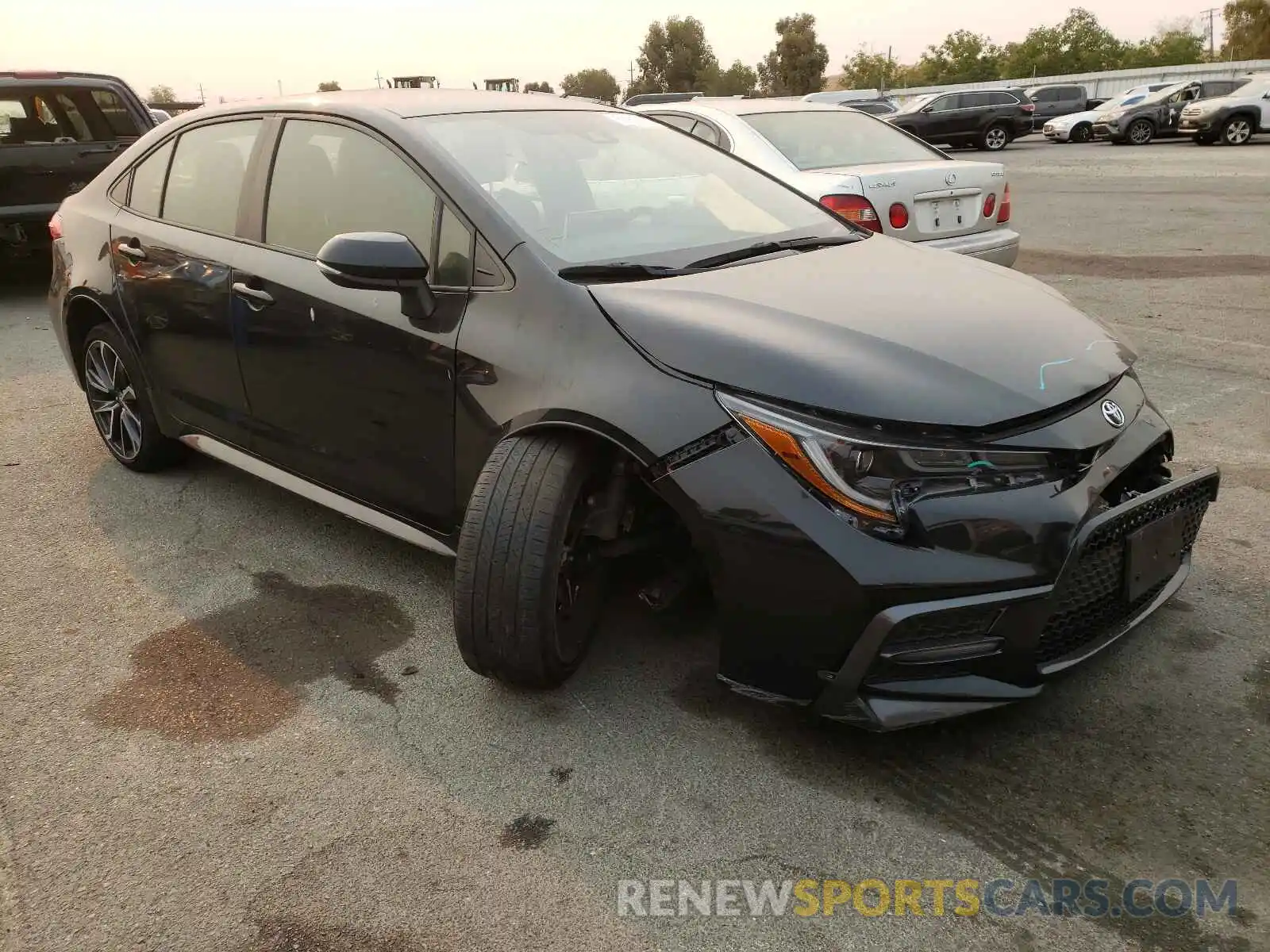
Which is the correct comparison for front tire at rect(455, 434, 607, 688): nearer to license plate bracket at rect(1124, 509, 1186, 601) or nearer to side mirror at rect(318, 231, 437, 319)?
side mirror at rect(318, 231, 437, 319)

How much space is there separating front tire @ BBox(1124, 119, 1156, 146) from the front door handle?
27.6m

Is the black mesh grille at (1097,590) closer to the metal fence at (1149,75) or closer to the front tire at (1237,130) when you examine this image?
the front tire at (1237,130)

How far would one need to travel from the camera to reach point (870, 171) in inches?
255

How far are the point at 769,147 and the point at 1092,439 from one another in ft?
16.0

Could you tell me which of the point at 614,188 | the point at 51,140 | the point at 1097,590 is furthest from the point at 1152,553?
the point at 51,140

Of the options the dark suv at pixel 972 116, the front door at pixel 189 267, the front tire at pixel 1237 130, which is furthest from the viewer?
the dark suv at pixel 972 116

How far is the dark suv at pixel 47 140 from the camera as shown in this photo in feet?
27.0

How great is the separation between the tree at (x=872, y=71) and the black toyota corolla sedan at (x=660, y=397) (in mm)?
102103

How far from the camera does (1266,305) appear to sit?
7039mm

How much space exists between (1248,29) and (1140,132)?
71445 mm

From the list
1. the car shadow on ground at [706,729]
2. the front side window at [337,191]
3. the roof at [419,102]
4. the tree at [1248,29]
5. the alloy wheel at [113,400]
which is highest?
the tree at [1248,29]

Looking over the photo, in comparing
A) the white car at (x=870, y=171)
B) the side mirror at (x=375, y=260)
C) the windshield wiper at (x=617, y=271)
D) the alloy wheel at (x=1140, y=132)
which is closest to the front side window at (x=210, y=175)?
the side mirror at (x=375, y=260)

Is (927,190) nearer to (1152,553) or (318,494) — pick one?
(1152,553)

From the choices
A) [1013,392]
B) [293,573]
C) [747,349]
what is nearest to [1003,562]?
[1013,392]
